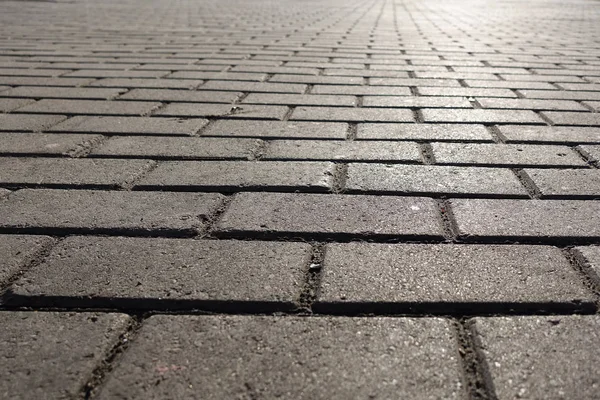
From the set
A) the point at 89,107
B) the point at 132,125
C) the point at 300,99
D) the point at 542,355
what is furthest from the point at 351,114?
the point at 542,355

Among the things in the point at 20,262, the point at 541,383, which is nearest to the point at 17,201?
the point at 20,262

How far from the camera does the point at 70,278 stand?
1.44 metres

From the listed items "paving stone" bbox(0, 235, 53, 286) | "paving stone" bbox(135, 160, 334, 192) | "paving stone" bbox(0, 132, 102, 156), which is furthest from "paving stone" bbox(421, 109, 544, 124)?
"paving stone" bbox(0, 235, 53, 286)

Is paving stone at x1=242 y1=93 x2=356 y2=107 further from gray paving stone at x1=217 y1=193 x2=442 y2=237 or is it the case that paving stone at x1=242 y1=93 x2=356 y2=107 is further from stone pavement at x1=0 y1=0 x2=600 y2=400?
gray paving stone at x1=217 y1=193 x2=442 y2=237

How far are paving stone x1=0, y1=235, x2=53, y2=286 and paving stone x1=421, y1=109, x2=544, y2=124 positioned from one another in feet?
6.49

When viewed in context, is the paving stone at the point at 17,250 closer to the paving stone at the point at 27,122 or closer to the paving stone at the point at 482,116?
the paving stone at the point at 27,122

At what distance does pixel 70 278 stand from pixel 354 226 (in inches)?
32.4

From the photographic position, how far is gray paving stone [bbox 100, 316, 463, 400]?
3.50 ft

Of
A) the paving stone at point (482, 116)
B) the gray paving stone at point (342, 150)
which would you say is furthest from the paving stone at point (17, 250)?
the paving stone at point (482, 116)

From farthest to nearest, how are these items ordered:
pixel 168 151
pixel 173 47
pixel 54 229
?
pixel 173 47
pixel 168 151
pixel 54 229

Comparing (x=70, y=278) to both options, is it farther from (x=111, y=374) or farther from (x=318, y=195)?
(x=318, y=195)

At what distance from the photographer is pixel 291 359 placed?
1146 mm

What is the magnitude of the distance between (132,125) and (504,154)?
1.78 meters

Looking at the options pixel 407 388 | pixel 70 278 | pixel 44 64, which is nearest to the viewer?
pixel 407 388
